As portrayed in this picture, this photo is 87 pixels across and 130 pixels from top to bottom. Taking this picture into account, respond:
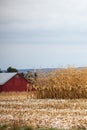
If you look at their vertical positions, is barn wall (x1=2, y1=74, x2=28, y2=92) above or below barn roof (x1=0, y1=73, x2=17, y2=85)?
below

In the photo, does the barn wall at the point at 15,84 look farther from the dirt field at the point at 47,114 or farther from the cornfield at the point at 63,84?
the dirt field at the point at 47,114

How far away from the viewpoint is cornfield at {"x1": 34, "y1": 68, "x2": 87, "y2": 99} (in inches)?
789

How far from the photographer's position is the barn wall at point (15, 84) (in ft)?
86.9

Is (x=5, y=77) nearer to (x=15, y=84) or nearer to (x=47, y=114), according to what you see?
(x=15, y=84)

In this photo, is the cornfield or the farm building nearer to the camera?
the cornfield

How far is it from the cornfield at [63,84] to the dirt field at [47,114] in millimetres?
2742

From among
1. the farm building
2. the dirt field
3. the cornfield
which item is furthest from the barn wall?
the dirt field

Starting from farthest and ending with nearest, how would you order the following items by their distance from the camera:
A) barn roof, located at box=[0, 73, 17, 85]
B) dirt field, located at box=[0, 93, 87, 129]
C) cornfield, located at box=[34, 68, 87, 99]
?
1. barn roof, located at box=[0, 73, 17, 85]
2. cornfield, located at box=[34, 68, 87, 99]
3. dirt field, located at box=[0, 93, 87, 129]

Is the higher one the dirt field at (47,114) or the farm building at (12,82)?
the farm building at (12,82)

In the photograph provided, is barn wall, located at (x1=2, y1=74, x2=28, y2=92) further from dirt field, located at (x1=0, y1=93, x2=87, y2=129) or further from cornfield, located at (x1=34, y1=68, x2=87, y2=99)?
dirt field, located at (x1=0, y1=93, x2=87, y2=129)

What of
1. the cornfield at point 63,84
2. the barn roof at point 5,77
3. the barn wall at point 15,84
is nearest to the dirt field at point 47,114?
the cornfield at point 63,84

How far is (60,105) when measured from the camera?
654 inches

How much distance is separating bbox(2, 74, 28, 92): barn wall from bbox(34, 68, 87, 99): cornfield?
222 inches

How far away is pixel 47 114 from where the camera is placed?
14.0 meters
